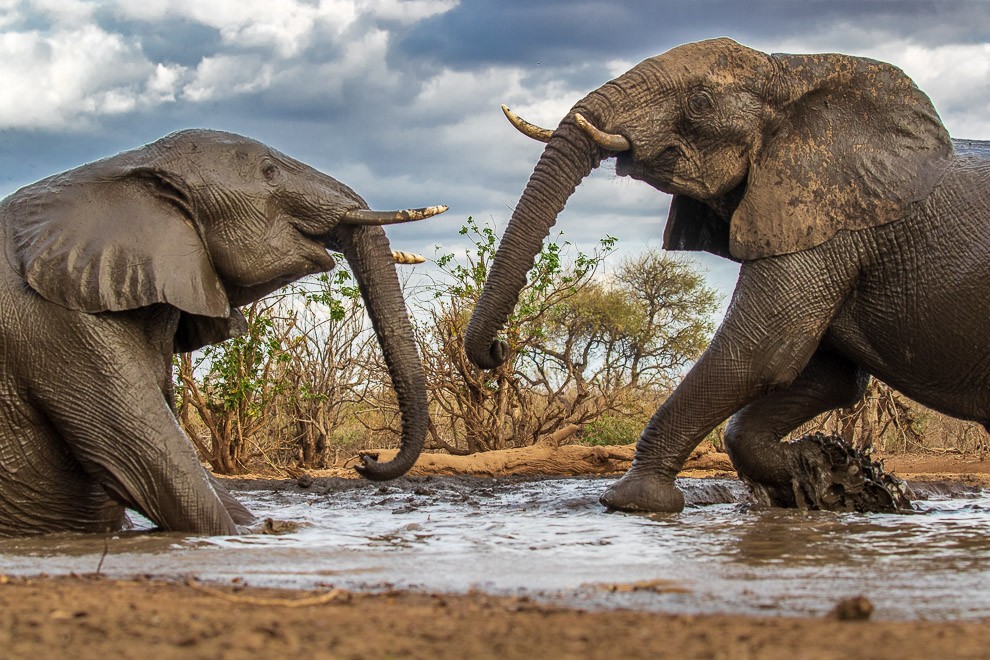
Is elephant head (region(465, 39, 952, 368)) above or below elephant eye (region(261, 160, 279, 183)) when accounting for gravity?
above

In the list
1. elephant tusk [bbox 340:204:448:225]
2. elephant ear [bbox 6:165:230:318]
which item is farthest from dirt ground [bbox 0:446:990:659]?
elephant tusk [bbox 340:204:448:225]

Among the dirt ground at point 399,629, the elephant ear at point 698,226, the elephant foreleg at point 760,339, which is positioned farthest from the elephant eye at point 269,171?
Answer: the elephant ear at point 698,226

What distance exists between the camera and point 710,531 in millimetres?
6605

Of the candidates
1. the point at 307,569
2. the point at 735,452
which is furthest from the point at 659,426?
the point at 307,569

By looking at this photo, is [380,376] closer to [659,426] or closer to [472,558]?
[659,426]

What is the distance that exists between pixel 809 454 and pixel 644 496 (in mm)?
1265

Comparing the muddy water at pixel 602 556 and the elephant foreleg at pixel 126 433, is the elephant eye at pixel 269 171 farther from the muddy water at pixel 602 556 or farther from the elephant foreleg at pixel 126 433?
the muddy water at pixel 602 556

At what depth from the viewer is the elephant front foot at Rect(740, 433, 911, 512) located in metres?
8.30

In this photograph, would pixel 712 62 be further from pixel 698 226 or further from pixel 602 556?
pixel 602 556

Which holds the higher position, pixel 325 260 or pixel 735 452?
pixel 325 260

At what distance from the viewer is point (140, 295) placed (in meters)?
5.82

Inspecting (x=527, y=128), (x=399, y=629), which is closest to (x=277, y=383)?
(x=527, y=128)

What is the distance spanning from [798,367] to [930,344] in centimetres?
86

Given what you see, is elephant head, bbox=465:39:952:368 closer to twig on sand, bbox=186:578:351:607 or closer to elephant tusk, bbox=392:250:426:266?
elephant tusk, bbox=392:250:426:266
